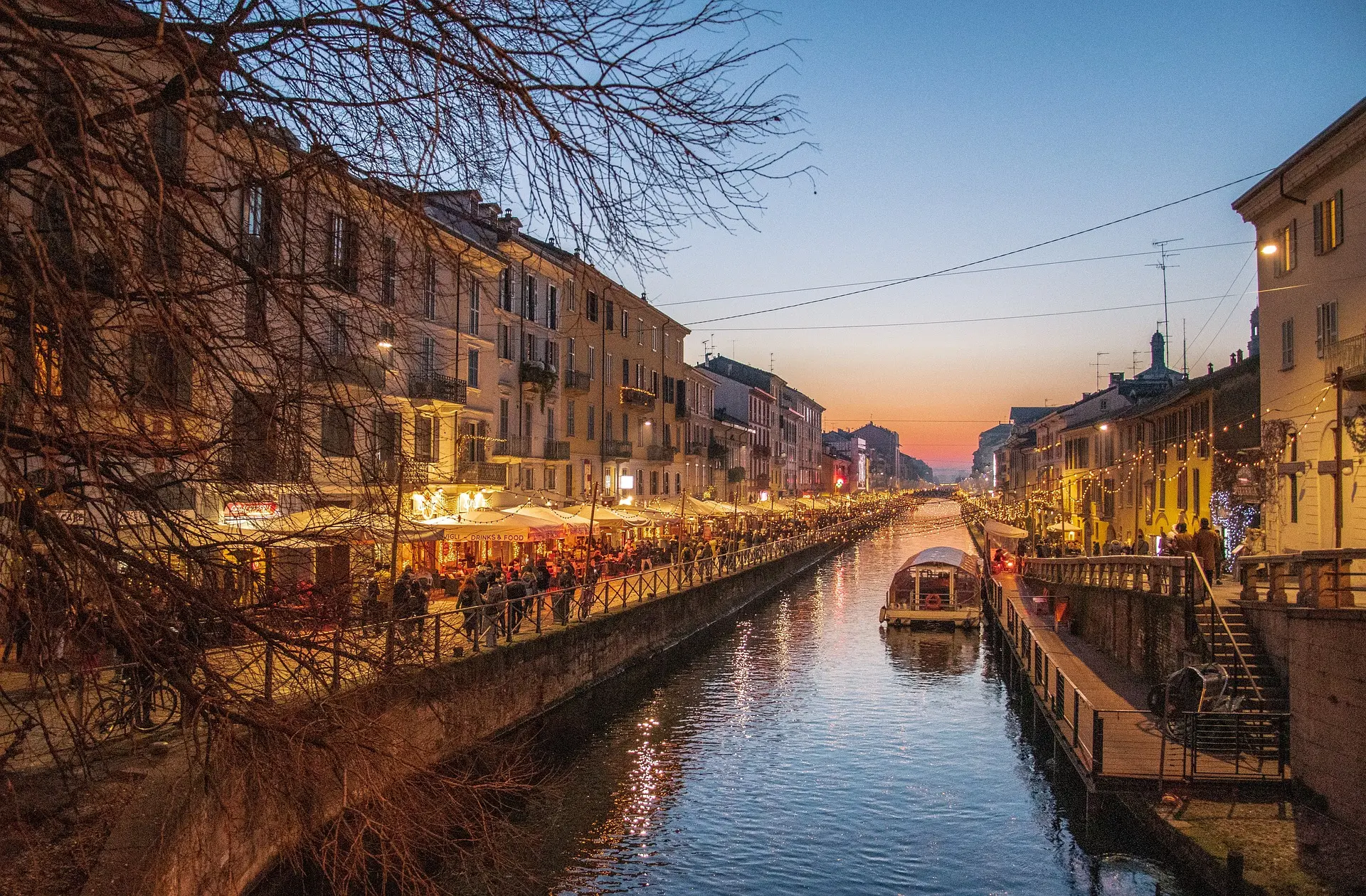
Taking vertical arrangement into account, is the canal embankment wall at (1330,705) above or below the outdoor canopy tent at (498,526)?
below

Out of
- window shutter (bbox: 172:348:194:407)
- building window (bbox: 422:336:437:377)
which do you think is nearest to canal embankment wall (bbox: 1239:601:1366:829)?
building window (bbox: 422:336:437:377)

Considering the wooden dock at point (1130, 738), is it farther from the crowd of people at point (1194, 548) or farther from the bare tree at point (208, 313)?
the bare tree at point (208, 313)

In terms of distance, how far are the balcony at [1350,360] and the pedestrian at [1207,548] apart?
354 centimetres

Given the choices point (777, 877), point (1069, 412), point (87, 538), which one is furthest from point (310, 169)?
point (1069, 412)

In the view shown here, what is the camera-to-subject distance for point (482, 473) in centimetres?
3169

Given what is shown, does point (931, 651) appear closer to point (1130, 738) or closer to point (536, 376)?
point (536, 376)

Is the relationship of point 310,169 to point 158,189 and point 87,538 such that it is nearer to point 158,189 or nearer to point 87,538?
point 158,189

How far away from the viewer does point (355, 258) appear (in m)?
5.03

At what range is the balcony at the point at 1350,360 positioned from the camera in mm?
20209

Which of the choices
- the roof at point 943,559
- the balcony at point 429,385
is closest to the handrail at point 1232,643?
the balcony at point 429,385

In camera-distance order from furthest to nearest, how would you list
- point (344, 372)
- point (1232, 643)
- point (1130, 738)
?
point (1232, 643) < point (1130, 738) < point (344, 372)

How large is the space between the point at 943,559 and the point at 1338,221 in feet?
56.0

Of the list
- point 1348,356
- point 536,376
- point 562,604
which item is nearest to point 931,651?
point 562,604

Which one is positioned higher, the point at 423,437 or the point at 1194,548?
the point at 423,437
